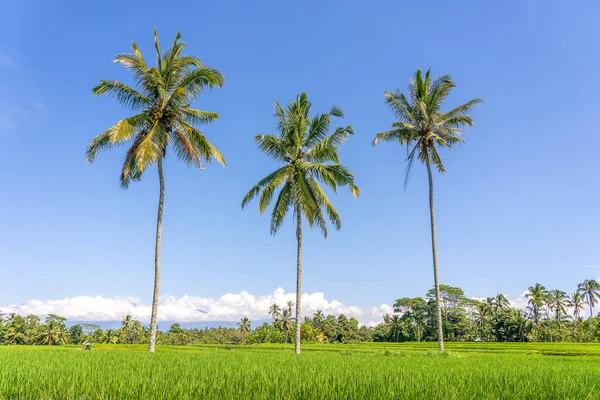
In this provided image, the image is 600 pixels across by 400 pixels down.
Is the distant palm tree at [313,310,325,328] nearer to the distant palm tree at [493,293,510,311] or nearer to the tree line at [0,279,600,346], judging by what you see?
the tree line at [0,279,600,346]

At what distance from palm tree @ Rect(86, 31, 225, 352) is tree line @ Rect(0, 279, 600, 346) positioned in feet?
146

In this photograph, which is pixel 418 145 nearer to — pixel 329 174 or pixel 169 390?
pixel 329 174

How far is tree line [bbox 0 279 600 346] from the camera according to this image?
59.3 m

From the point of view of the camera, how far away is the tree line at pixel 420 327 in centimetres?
5928

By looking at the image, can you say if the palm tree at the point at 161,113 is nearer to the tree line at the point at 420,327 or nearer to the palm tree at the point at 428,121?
the palm tree at the point at 428,121

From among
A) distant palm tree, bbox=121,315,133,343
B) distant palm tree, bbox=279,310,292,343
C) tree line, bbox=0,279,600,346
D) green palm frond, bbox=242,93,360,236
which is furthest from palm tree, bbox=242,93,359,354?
distant palm tree, bbox=121,315,133,343

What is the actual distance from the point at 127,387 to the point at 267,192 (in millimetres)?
15833

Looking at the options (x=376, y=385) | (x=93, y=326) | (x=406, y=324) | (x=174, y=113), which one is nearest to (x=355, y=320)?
(x=406, y=324)

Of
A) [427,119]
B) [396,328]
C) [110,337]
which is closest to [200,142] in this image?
[427,119]

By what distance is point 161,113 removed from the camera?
17.9 meters

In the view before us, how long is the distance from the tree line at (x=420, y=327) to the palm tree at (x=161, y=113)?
146 feet

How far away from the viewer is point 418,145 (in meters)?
23.7

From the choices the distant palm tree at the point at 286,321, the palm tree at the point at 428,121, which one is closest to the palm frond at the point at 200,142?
the palm tree at the point at 428,121

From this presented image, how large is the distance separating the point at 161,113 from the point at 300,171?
737 cm
